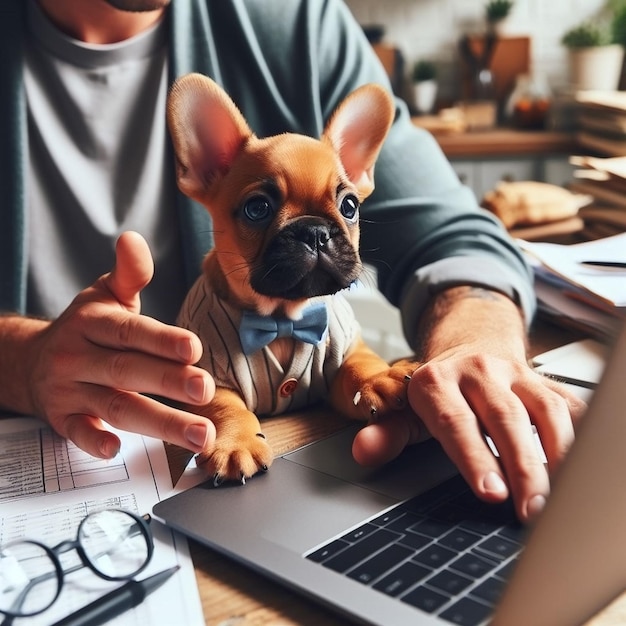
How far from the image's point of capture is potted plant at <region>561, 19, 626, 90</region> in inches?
89.2

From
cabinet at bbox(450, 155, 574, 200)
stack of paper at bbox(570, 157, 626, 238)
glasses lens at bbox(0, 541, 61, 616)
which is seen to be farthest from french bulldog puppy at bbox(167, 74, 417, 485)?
cabinet at bbox(450, 155, 574, 200)

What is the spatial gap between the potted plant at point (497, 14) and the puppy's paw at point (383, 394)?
7.09 feet

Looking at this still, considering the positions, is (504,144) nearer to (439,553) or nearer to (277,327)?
(277,327)

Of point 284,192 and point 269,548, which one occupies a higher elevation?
point 284,192

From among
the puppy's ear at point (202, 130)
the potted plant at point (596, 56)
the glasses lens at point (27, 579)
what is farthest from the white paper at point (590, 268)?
the potted plant at point (596, 56)

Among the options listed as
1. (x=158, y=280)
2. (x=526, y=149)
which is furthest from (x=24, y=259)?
(x=526, y=149)

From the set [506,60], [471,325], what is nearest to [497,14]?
[506,60]

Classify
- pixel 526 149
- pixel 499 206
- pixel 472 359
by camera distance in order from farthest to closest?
pixel 526 149 < pixel 499 206 < pixel 472 359

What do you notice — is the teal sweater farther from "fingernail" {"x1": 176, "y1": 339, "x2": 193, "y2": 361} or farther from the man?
"fingernail" {"x1": 176, "y1": 339, "x2": 193, "y2": 361}

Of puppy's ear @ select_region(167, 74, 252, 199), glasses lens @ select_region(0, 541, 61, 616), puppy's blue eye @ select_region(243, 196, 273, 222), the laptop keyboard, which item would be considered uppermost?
puppy's ear @ select_region(167, 74, 252, 199)

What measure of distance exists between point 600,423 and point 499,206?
83 cm

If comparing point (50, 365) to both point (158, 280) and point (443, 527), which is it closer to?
point (158, 280)

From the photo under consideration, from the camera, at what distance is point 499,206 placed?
3.65 ft

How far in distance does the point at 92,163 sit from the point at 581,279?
46 centimetres
